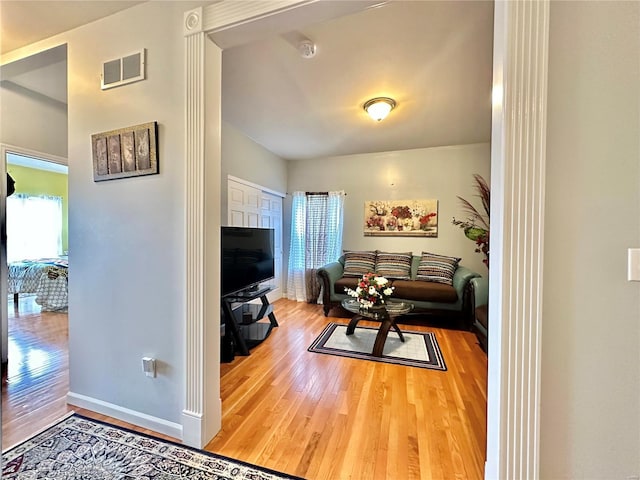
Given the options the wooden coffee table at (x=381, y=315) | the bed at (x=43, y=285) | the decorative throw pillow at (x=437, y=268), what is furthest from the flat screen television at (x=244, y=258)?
the bed at (x=43, y=285)

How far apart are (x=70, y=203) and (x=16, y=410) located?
1.45 meters

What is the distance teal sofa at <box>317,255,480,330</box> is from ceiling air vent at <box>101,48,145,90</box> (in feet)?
10.1

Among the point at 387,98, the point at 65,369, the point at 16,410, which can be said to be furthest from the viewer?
the point at 387,98

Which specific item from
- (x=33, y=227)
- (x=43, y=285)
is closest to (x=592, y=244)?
(x=43, y=285)

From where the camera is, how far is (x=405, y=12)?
5.43ft

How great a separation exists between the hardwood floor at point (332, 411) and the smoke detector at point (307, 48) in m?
2.62

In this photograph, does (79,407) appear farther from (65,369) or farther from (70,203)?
(70,203)

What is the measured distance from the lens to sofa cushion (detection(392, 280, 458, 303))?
11.6 ft

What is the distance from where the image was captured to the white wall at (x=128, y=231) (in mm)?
1529

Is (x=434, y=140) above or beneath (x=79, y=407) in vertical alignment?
above

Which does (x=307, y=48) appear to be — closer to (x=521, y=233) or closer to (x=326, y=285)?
(x=521, y=233)

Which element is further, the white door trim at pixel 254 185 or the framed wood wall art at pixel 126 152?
the white door trim at pixel 254 185

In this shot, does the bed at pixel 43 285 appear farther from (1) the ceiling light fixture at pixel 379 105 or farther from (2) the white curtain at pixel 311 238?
(1) the ceiling light fixture at pixel 379 105

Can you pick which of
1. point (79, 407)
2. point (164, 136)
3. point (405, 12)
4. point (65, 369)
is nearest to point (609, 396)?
point (405, 12)
